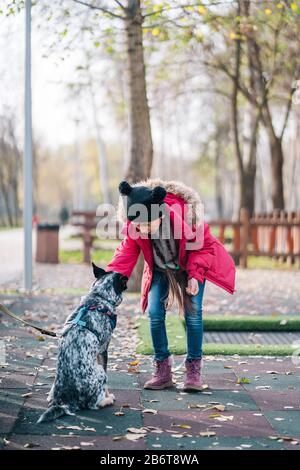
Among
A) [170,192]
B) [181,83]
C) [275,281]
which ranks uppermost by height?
[181,83]

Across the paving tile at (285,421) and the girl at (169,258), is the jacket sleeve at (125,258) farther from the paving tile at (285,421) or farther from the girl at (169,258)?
the paving tile at (285,421)

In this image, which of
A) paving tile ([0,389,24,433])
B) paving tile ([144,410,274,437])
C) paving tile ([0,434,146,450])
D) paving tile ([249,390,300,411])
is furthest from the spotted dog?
paving tile ([249,390,300,411])

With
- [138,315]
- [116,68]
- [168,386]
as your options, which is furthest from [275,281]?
[116,68]

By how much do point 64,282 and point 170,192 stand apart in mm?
8823

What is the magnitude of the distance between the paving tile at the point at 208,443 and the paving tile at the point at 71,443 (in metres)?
0.10

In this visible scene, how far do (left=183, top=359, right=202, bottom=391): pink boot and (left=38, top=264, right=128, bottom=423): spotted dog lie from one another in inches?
29.4

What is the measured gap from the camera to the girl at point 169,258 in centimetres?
540

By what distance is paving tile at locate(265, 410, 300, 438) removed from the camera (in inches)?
184

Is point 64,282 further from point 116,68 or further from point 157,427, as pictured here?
point 116,68

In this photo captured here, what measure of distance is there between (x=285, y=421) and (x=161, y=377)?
47.4 inches

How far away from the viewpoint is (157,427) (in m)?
4.72

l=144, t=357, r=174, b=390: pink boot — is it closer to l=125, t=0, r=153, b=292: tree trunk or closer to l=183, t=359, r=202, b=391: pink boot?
l=183, t=359, r=202, b=391: pink boot

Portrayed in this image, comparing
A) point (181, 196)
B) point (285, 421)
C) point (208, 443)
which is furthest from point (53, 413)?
point (181, 196)
